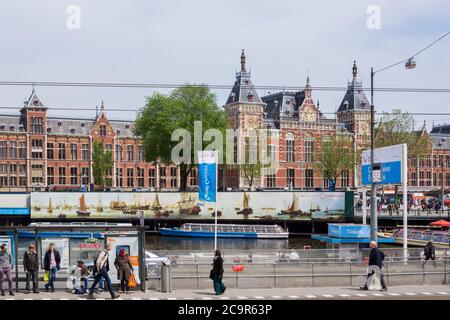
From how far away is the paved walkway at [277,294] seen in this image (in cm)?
1928

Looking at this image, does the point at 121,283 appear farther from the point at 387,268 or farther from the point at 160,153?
the point at 160,153

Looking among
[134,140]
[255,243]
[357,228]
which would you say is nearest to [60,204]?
[255,243]

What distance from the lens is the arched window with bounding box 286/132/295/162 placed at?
10975 cm

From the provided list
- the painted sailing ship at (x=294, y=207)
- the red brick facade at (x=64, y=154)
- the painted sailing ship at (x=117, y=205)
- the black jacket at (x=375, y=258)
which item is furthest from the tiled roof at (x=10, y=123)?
the black jacket at (x=375, y=258)

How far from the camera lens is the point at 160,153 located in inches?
3187

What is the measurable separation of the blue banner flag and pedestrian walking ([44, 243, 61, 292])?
74.1 ft

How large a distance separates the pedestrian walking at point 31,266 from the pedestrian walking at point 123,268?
2.28m

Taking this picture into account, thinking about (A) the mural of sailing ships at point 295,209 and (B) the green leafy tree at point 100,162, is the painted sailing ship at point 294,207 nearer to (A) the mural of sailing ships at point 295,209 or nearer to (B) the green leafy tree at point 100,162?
(A) the mural of sailing ships at point 295,209

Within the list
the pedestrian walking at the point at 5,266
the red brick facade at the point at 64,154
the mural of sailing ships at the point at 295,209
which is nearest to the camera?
the pedestrian walking at the point at 5,266

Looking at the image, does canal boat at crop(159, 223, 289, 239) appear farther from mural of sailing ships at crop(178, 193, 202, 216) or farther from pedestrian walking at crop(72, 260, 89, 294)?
pedestrian walking at crop(72, 260, 89, 294)

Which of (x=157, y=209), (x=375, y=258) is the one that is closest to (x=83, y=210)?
(x=157, y=209)

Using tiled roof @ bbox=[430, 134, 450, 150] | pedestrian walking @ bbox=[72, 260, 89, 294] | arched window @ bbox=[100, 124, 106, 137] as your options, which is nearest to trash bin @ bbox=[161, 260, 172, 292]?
pedestrian walking @ bbox=[72, 260, 89, 294]

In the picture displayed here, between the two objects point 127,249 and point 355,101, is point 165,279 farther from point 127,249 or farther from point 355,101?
point 355,101
